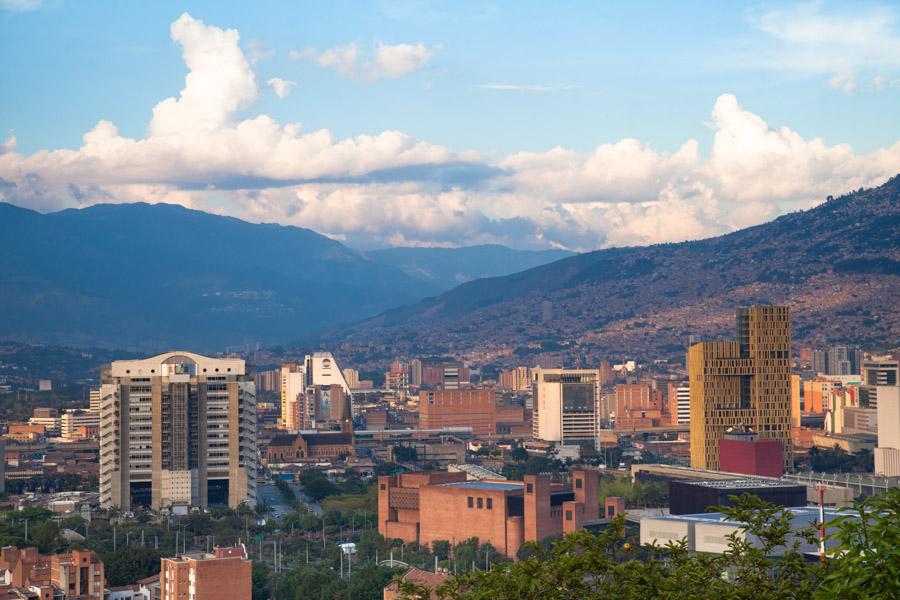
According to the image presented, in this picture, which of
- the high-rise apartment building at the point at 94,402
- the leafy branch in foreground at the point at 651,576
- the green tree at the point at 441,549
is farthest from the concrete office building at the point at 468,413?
the leafy branch in foreground at the point at 651,576

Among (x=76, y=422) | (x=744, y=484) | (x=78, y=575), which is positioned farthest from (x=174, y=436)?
(x=76, y=422)

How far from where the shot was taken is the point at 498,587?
27703 mm

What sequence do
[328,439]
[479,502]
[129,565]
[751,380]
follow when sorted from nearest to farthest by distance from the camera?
[129,565]
[479,502]
[751,380]
[328,439]

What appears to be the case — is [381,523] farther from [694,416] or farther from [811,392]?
[811,392]

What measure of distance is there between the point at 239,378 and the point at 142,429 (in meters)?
6.51

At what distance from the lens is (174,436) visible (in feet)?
314

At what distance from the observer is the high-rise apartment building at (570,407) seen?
528 ft

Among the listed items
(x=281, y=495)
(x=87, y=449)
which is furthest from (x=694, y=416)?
(x=87, y=449)

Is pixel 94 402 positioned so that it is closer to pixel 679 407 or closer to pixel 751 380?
pixel 679 407

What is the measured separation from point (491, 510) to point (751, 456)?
78.7 ft

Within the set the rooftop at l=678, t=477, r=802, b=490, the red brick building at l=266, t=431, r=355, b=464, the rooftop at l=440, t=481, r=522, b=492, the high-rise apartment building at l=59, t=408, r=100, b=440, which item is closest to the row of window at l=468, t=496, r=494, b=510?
the rooftop at l=440, t=481, r=522, b=492

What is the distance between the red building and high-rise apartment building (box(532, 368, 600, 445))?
55.1 metres

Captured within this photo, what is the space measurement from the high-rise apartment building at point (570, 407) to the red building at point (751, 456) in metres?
55.1

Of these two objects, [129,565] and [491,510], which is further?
[491,510]
